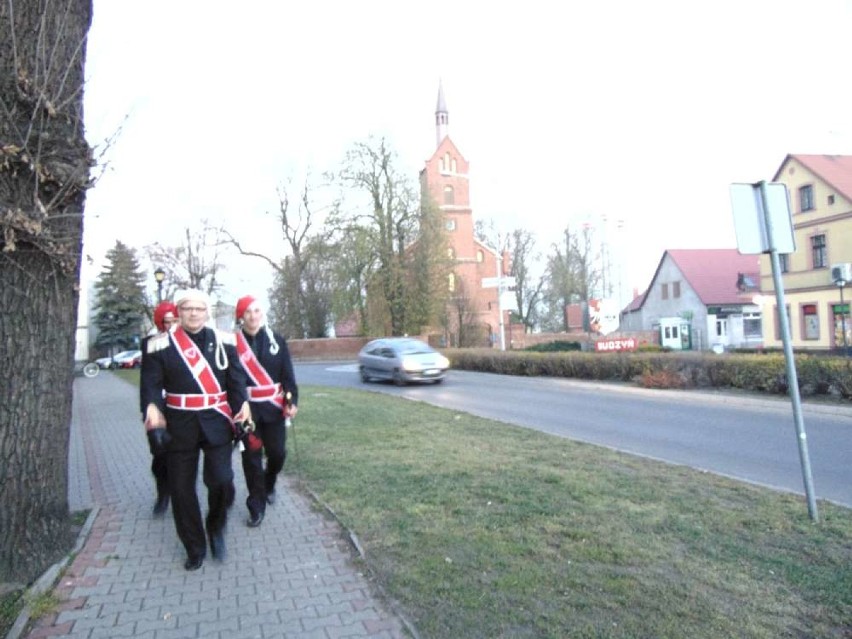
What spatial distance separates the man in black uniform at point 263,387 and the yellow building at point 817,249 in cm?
3347

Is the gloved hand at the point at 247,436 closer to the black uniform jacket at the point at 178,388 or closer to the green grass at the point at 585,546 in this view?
the black uniform jacket at the point at 178,388

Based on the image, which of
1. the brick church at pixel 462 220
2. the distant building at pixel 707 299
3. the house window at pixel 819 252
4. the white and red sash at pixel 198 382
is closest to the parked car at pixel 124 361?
the brick church at pixel 462 220

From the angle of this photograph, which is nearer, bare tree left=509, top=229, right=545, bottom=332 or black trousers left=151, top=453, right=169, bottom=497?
black trousers left=151, top=453, right=169, bottom=497

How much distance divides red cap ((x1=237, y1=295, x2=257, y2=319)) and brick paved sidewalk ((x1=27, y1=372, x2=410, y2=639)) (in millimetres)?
1734

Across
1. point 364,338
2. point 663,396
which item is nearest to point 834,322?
point 663,396

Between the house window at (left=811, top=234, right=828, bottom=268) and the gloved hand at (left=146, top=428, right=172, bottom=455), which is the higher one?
the house window at (left=811, top=234, right=828, bottom=268)

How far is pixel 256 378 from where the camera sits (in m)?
5.59

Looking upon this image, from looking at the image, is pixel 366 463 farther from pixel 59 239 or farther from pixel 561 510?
pixel 59 239

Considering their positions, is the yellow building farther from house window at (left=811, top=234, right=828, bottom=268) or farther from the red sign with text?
the red sign with text

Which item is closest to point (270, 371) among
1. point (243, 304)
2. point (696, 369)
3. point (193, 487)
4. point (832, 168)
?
point (243, 304)

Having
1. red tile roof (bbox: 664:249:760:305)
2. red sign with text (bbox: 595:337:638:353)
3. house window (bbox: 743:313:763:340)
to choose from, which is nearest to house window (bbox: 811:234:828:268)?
red tile roof (bbox: 664:249:760:305)

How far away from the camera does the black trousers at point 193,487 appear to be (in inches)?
172

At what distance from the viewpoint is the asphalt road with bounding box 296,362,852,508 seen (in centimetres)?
780

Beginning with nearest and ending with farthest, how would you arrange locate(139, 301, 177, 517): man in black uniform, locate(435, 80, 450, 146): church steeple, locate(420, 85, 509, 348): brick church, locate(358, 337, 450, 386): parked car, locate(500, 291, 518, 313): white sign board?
locate(139, 301, 177, 517): man in black uniform < locate(358, 337, 450, 386): parked car < locate(500, 291, 518, 313): white sign board < locate(420, 85, 509, 348): brick church < locate(435, 80, 450, 146): church steeple
